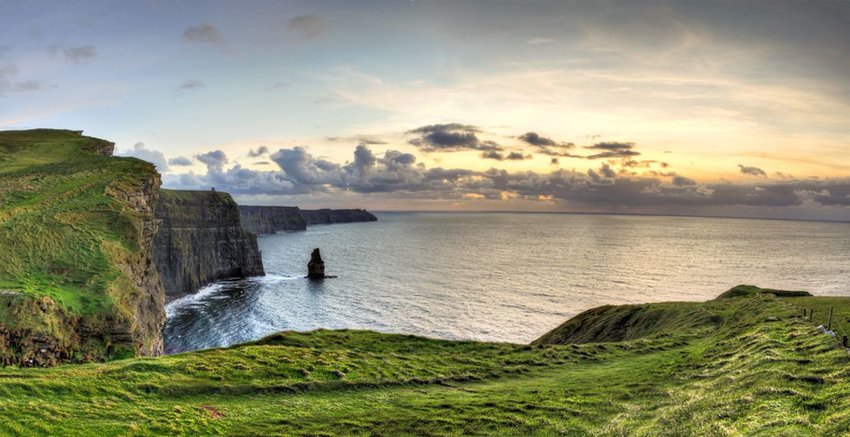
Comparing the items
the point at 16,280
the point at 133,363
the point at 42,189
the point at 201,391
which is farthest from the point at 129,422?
the point at 42,189

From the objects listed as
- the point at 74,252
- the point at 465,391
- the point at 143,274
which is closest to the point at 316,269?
the point at 143,274

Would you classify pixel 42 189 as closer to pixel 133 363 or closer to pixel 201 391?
pixel 133 363

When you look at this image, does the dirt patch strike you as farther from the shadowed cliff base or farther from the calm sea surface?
the calm sea surface

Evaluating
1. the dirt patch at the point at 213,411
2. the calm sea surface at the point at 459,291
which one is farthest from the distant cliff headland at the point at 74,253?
the dirt patch at the point at 213,411

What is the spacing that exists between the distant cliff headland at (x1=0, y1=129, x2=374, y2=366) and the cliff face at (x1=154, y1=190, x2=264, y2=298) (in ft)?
14.6

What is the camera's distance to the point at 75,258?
52.3 metres

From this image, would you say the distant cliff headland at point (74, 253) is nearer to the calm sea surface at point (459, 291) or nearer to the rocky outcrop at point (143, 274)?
the rocky outcrop at point (143, 274)

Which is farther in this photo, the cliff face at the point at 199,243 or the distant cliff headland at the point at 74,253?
the cliff face at the point at 199,243

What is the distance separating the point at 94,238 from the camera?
188ft

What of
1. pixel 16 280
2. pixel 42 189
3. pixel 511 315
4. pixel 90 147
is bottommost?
pixel 511 315

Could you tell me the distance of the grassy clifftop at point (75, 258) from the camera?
133 feet

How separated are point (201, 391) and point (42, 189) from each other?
62.5 metres

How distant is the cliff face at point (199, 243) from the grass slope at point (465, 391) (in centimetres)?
9432

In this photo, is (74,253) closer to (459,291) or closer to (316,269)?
(459,291)
